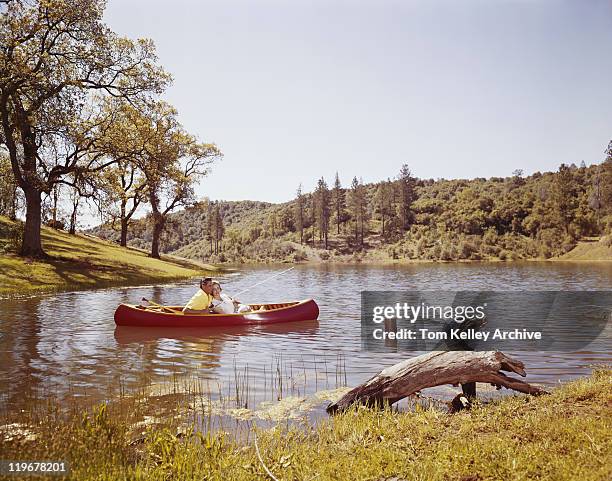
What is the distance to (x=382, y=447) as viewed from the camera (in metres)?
5.61

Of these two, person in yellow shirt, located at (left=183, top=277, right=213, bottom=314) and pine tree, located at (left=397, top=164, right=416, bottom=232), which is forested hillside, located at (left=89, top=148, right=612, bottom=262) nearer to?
Answer: pine tree, located at (left=397, top=164, right=416, bottom=232)

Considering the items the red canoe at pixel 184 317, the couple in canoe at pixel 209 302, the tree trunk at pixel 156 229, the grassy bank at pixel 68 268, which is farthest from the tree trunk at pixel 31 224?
the tree trunk at pixel 156 229

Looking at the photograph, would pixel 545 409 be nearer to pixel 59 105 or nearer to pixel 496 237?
pixel 59 105

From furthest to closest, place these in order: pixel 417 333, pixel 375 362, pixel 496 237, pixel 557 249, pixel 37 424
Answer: pixel 496 237, pixel 557 249, pixel 417 333, pixel 375 362, pixel 37 424

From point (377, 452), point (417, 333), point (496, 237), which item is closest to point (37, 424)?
point (377, 452)

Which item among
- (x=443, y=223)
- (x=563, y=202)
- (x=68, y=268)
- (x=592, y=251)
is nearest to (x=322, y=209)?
(x=443, y=223)

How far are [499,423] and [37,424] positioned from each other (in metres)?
6.42

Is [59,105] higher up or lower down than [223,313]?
higher up

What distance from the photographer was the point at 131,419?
7.54 metres

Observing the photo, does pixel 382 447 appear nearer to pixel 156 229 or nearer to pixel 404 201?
pixel 156 229

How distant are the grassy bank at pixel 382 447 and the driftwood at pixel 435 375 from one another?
2.05 ft

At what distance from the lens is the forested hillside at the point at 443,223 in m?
89.8

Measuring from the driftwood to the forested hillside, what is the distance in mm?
A: 76455

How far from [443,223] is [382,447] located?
108636 millimetres
